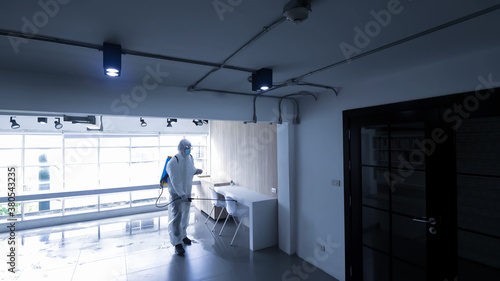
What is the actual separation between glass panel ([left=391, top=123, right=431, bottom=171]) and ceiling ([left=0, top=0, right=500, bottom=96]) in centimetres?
59

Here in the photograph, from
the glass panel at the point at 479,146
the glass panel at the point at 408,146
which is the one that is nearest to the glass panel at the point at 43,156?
the glass panel at the point at 408,146

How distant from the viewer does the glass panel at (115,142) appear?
6.38 m

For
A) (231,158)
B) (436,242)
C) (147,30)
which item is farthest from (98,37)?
(231,158)

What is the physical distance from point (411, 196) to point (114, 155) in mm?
6723

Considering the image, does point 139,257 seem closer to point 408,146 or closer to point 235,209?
point 235,209

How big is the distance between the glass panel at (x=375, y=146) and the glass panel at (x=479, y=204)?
65 centimetres

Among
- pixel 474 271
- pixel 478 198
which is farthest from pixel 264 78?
pixel 474 271

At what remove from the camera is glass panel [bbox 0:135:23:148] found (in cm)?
548

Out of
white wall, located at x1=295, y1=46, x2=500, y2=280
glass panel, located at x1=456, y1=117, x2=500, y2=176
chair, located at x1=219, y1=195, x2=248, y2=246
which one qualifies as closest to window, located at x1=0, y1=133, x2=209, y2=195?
chair, located at x1=219, y1=195, x2=248, y2=246

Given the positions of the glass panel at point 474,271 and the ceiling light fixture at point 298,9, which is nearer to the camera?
the ceiling light fixture at point 298,9

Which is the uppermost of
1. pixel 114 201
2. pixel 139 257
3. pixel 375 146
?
pixel 375 146

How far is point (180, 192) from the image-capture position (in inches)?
156

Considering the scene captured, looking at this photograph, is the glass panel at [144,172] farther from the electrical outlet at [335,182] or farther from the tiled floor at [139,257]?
the electrical outlet at [335,182]

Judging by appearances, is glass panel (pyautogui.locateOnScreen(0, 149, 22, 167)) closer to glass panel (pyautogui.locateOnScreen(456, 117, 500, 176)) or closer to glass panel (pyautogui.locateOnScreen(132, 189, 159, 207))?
glass panel (pyautogui.locateOnScreen(132, 189, 159, 207))
